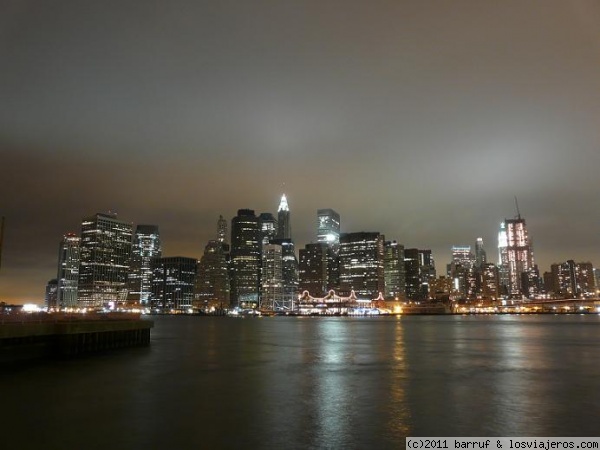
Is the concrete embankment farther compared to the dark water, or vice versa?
the concrete embankment

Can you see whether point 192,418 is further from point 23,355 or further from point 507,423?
point 23,355

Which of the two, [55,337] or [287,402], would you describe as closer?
[287,402]

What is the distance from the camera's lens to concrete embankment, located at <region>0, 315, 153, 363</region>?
45.0 metres

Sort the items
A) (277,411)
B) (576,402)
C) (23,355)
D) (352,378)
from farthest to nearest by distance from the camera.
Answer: (23,355)
(352,378)
(576,402)
(277,411)

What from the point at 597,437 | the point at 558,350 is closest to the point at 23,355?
the point at 597,437

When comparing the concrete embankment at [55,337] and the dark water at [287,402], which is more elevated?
the concrete embankment at [55,337]

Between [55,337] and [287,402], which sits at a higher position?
[55,337]

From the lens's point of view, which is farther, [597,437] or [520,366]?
[520,366]

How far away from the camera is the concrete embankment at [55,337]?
44969 millimetres

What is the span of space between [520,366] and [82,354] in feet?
148

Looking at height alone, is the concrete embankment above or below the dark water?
above

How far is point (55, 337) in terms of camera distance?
169 ft

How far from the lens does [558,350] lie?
65.2 meters

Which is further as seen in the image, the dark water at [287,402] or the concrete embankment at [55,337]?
the concrete embankment at [55,337]
